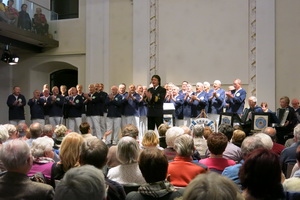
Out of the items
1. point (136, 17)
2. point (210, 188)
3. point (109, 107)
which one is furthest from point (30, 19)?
point (210, 188)

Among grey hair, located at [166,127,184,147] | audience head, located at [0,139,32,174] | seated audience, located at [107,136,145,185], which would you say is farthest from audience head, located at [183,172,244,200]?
grey hair, located at [166,127,184,147]

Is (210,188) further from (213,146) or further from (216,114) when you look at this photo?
(216,114)

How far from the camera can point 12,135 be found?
5.31m

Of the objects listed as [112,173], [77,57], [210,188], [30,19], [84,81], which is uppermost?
[30,19]

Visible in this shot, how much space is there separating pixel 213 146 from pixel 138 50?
960cm

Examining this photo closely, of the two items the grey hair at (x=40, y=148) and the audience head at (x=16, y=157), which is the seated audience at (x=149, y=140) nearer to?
the grey hair at (x=40, y=148)

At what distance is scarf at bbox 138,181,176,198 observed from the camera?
227 centimetres

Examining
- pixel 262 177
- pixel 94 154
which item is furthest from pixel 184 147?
pixel 262 177

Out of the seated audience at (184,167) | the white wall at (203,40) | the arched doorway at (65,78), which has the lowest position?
the seated audience at (184,167)

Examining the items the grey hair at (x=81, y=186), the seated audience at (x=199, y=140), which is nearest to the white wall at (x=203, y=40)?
the seated audience at (x=199, y=140)

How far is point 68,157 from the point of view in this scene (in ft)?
10.5

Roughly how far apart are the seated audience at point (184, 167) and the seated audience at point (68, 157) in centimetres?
79

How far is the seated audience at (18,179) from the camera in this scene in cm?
226

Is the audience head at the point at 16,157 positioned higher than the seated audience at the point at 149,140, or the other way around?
the audience head at the point at 16,157
